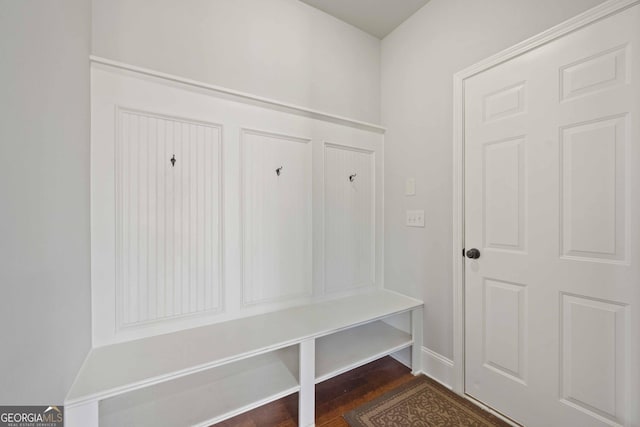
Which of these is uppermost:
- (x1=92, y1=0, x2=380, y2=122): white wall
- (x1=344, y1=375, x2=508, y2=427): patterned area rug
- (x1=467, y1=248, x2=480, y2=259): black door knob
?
(x1=92, y1=0, x2=380, y2=122): white wall

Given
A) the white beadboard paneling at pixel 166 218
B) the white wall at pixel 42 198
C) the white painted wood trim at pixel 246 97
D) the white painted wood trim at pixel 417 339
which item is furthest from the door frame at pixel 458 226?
the white wall at pixel 42 198

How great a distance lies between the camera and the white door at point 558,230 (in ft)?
3.54

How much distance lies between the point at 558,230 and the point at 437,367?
122 cm

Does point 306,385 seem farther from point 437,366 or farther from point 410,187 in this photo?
point 410,187

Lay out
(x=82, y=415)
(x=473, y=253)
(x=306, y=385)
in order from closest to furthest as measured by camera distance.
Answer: (x=82, y=415) < (x=306, y=385) < (x=473, y=253)

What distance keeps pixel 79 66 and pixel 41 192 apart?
68 cm

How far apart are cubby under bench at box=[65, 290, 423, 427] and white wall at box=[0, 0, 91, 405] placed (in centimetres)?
13

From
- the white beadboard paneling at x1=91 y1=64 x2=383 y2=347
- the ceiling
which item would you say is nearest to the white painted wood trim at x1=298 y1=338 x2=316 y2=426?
the white beadboard paneling at x1=91 y1=64 x2=383 y2=347

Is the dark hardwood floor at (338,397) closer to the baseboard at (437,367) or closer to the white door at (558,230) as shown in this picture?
the baseboard at (437,367)

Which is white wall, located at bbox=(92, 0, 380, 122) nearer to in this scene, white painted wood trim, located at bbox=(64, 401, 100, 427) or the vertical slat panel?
the vertical slat panel

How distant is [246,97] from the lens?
161 cm

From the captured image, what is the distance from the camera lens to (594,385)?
1.15 metres

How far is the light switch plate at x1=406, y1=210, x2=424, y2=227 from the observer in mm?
1923

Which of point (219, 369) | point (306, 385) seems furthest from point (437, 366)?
point (219, 369)
